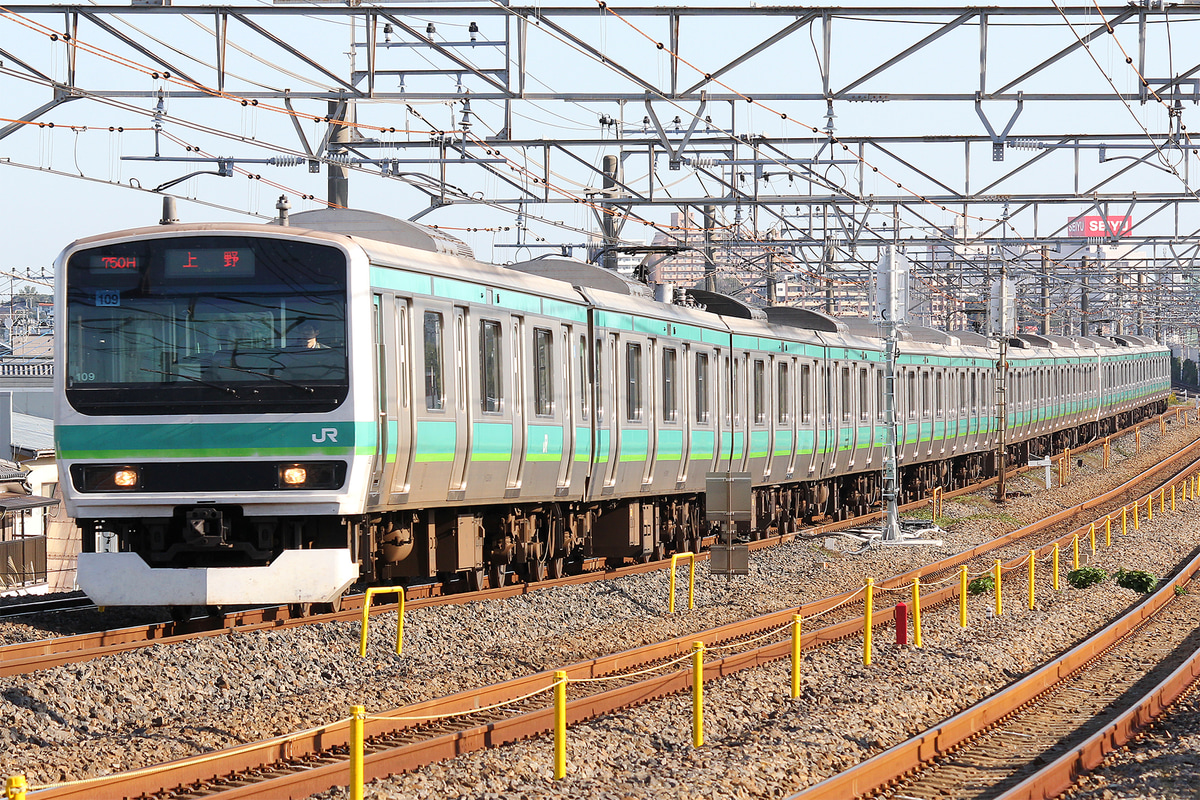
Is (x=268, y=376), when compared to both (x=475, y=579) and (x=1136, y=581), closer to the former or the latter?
(x=475, y=579)

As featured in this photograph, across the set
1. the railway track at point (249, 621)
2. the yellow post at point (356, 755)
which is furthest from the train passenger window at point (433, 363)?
the yellow post at point (356, 755)

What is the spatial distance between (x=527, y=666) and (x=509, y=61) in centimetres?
840

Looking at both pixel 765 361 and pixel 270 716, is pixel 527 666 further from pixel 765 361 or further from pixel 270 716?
pixel 765 361

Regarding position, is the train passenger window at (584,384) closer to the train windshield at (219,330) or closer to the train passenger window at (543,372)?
the train passenger window at (543,372)

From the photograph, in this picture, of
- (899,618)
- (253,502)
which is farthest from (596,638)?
(253,502)

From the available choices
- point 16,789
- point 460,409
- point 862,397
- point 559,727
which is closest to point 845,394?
point 862,397

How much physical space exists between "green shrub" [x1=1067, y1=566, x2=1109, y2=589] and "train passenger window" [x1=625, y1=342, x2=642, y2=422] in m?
6.47

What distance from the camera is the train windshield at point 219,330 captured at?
1116cm

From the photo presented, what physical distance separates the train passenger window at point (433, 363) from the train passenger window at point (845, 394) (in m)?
15.4

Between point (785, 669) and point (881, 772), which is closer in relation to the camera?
point (881, 772)

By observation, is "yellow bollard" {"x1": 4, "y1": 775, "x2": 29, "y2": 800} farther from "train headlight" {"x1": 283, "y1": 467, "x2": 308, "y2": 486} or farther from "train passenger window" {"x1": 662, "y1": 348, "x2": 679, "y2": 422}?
"train passenger window" {"x1": 662, "y1": 348, "x2": 679, "y2": 422}

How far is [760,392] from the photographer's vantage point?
22.5 meters

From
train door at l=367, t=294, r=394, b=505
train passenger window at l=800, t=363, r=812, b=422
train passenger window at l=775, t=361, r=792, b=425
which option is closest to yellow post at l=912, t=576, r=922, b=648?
train door at l=367, t=294, r=394, b=505

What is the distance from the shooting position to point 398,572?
13.3 meters
